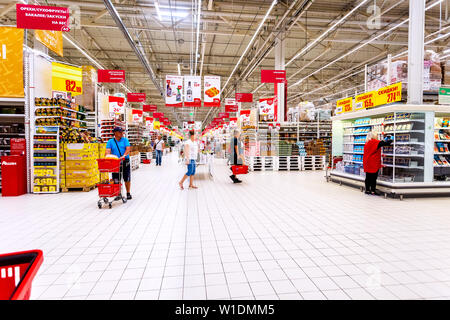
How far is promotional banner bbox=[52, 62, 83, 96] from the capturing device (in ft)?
25.4

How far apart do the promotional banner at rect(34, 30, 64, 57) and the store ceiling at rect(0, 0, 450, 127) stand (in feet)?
14.5

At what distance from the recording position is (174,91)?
12125mm

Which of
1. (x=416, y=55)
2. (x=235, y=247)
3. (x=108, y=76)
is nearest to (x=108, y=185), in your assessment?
(x=235, y=247)

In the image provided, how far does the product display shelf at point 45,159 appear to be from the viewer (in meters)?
7.05

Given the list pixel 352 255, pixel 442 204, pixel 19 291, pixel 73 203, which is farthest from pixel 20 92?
pixel 442 204

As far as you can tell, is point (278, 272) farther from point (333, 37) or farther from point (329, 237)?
point (333, 37)

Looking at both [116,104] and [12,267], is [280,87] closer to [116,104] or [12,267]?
[116,104]

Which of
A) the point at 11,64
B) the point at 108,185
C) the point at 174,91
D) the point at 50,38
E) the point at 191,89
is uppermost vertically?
the point at 50,38

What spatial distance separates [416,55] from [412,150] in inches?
96.5

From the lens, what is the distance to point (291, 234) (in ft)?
13.1

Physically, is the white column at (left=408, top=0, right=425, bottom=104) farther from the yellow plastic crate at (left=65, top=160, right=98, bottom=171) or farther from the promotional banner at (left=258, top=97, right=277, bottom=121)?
the yellow plastic crate at (left=65, top=160, right=98, bottom=171)

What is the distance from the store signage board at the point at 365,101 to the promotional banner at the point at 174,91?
282 inches

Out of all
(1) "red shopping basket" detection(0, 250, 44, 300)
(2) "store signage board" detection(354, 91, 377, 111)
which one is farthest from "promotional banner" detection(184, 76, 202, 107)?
(1) "red shopping basket" detection(0, 250, 44, 300)

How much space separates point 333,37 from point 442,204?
11.2 metres
